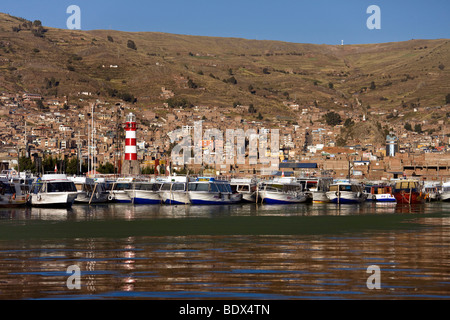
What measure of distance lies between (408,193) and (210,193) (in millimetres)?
21080

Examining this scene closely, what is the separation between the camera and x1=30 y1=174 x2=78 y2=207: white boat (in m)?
59.4

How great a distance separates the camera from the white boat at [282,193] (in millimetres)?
76831

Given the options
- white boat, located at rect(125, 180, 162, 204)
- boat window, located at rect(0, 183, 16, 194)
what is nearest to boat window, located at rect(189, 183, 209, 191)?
white boat, located at rect(125, 180, 162, 204)

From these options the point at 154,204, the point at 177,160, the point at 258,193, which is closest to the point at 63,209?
the point at 154,204

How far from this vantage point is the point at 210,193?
235 ft

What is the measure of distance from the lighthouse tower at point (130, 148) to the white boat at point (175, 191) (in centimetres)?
3492

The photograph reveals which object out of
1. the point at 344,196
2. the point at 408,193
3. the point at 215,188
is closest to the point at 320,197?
the point at 344,196

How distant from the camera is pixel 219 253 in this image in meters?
23.2

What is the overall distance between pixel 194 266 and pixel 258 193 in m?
60.0

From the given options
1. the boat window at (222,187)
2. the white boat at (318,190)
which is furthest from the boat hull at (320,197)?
the boat window at (222,187)

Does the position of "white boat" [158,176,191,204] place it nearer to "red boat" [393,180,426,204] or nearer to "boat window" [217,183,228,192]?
"boat window" [217,183,228,192]

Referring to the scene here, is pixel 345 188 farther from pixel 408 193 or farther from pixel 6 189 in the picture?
pixel 6 189

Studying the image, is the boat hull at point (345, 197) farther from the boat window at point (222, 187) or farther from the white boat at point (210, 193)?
the boat window at point (222, 187)
